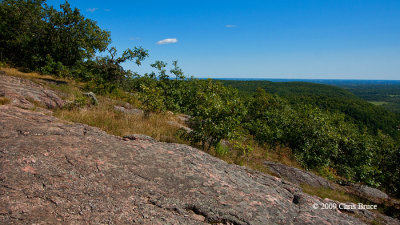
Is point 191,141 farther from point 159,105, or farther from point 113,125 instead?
point 159,105

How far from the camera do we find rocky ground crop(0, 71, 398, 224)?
2734mm

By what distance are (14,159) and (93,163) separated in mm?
1150

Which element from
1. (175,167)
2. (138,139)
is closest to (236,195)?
(175,167)

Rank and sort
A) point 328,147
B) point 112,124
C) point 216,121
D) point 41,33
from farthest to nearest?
point 41,33 < point 328,147 < point 216,121 < point 112,124

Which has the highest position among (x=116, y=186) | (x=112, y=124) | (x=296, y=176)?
(x=112, y=124)

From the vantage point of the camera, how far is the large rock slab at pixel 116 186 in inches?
108

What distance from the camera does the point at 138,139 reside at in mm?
5770

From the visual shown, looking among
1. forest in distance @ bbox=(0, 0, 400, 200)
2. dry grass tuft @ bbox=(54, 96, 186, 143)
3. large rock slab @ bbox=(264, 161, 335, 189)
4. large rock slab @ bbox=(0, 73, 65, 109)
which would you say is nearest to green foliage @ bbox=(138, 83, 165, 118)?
forest in distance @ bbox=(0, 0, 400, 200)

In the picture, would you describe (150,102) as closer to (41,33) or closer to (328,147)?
(328,147)

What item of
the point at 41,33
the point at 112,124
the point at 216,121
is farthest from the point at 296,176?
the point at 41,33

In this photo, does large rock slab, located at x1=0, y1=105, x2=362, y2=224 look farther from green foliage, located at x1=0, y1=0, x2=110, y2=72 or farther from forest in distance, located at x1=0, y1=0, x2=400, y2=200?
green foliage, located at x1=0, y1=0, x2=110, y2=72

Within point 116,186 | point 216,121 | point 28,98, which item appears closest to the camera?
point 116,186

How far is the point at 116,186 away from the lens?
344cm

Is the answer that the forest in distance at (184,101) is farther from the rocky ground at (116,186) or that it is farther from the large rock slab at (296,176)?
the rocky ground at (116,186)
